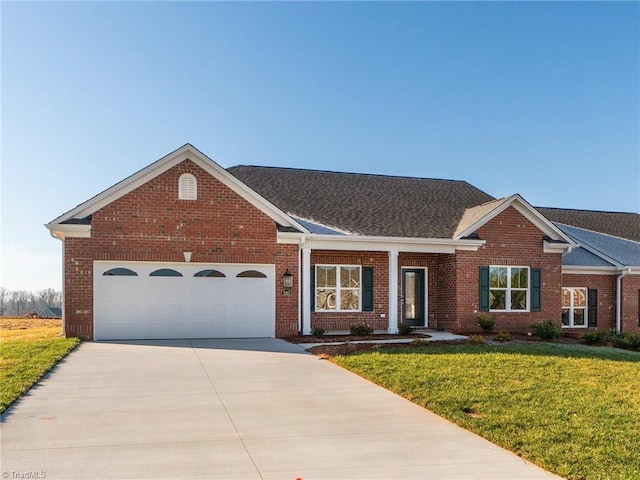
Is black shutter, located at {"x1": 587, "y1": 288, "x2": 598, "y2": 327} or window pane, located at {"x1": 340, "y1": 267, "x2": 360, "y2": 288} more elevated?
window pane, located at {"x1": 340, "y1": 267, "x2": 360, "y2": 288}

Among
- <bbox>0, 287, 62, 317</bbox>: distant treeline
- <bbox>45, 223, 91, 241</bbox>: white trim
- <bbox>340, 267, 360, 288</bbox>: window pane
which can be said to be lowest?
<bbox>0, 287, 62, 317</bbox>: distant treeline

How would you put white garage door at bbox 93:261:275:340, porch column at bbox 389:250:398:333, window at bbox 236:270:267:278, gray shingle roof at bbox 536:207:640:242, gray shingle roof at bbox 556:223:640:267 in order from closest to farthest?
white garage door at bbox 93:261:275:340
window at bbox 236:270:267:278
porch column at bbox 389:250:398:333
gray shingle roof at bbox 556:223:640:267
gray shingle roof at bbox 536:207:640:242

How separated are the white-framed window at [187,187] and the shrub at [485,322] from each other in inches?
Result: 383

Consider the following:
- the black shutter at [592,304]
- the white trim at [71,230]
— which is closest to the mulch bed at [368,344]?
the black shutter at [592,304]

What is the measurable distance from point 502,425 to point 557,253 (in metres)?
13.8

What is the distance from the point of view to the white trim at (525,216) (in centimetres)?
1845

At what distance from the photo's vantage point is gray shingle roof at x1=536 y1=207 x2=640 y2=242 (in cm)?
2595

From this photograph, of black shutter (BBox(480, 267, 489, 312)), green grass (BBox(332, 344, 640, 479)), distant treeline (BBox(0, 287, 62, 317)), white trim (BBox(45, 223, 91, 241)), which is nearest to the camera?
green grass (BBox(332, 344, 640, 479))

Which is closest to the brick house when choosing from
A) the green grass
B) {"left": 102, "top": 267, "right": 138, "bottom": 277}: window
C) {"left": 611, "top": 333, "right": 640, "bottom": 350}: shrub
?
{"left": 102, "top": 267, "right": 138, "bottom": 277}: window

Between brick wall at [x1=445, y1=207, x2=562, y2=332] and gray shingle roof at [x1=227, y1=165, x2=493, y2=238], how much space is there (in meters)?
1.30

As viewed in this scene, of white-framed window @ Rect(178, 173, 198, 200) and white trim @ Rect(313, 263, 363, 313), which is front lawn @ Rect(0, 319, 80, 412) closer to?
white-framed window @ Rect(178, 173, 198, 200)

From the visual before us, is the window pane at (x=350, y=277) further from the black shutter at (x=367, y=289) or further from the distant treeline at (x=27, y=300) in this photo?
the distant treeline at (x=27, y=300)

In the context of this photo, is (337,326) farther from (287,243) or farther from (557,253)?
(557,253)

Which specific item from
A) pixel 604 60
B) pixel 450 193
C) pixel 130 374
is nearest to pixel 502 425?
pixel 130 374
